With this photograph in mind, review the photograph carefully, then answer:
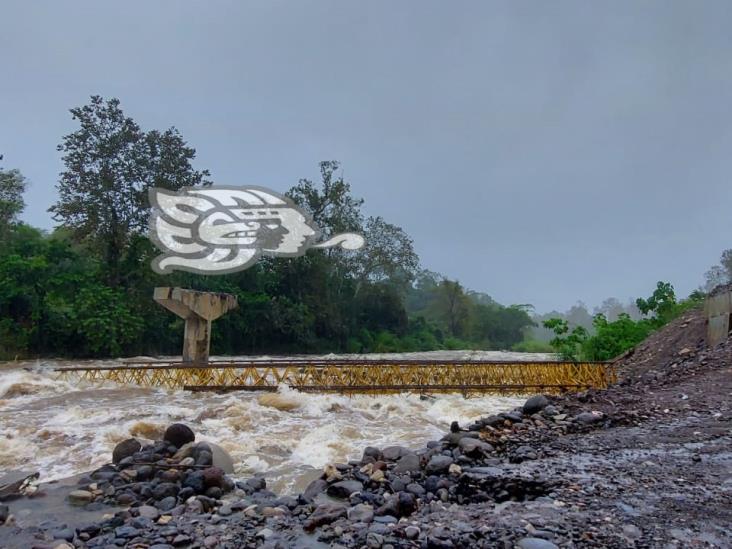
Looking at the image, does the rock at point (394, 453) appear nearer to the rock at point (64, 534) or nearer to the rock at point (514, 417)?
the rock at point (514, 417)

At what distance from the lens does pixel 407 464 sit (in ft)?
15.7

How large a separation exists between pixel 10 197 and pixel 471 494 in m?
28.9

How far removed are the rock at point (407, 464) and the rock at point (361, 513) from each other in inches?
31.3

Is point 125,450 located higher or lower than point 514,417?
lower

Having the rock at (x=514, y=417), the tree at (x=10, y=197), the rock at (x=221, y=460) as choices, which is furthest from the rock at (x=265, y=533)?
the tree at (x=10, y=197)

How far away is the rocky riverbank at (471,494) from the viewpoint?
318 centimetres

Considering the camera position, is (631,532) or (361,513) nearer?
(631,532)

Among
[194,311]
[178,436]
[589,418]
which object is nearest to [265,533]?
[178,436]

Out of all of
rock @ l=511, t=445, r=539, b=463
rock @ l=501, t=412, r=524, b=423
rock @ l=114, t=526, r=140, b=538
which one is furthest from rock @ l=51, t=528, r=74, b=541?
rock @ l=501, t=412, r=524, b=423

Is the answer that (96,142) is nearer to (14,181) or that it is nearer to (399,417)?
(14,181)

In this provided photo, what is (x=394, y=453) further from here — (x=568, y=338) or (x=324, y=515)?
(x=568, y=338)

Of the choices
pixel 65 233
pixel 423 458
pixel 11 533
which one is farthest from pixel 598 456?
pixel 65 233

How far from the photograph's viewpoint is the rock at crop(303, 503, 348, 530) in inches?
145

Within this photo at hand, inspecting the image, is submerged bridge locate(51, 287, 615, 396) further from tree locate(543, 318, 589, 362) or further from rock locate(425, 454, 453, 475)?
rock locate(425, 454, 453, 475)
